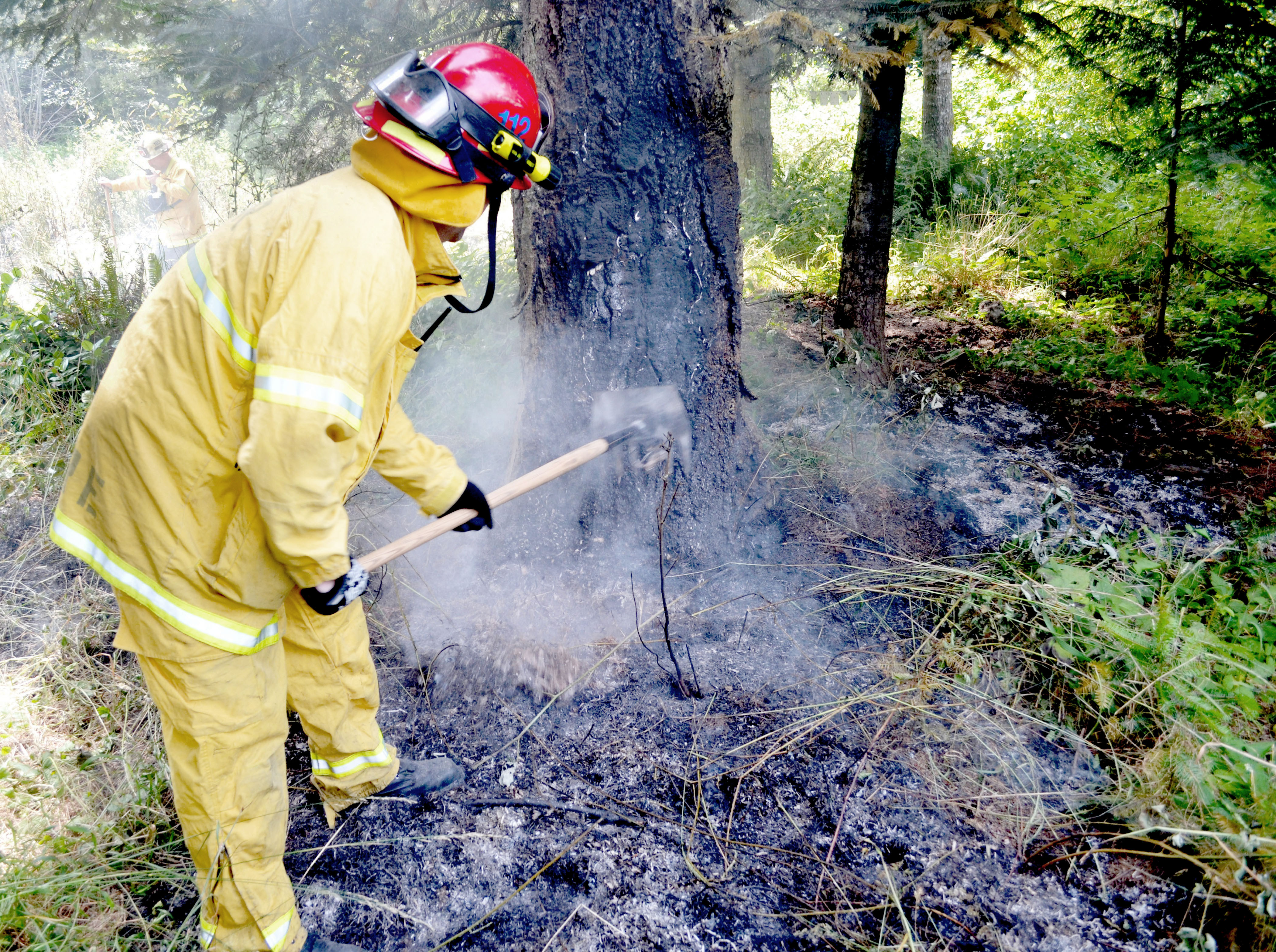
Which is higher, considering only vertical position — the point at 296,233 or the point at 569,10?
the point at 569,10

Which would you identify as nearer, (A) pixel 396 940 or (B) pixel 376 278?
(B) pixel 376 278

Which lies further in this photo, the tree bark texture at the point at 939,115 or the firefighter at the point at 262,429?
the tree bark texture at the point at 939,115

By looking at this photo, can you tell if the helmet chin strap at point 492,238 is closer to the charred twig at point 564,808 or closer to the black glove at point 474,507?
the black glove at point 474,507

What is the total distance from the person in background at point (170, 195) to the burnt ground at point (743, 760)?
493cm

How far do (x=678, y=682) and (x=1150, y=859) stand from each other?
142cm

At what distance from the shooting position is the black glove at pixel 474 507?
2.20m

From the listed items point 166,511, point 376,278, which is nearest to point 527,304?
point 376,278

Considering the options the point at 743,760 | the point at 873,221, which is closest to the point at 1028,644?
the point at 743,760

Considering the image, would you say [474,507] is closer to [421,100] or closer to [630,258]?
[421,100]

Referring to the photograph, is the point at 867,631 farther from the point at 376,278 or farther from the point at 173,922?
the point at 173,922

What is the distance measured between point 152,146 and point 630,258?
19.6 feet

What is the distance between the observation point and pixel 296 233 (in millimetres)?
1525

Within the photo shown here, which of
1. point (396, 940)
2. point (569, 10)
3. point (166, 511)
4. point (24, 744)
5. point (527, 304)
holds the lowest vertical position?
point (396, 940)

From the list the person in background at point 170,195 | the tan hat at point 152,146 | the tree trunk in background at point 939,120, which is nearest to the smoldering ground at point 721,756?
the person in background at point 170,195
